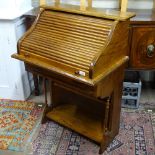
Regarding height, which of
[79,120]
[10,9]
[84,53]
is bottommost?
[79,120]

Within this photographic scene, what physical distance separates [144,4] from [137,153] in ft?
5.03

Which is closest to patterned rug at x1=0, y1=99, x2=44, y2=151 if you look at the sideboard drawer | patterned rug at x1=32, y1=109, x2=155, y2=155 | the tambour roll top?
patterned rug at x1=32, y1=109, x2=155, y2=155

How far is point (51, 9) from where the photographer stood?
6.38 feet

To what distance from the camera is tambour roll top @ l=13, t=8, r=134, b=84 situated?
159 centimetres

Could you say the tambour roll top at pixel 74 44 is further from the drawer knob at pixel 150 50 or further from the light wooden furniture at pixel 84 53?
the drawer knob at pixel 150 50

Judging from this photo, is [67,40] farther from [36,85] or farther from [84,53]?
[36,85]

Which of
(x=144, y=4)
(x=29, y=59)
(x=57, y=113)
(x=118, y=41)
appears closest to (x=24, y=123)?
(x=57, y=113)

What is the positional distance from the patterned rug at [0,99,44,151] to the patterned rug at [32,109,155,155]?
0.40 ft

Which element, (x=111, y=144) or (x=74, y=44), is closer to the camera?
(x=74, y=44)

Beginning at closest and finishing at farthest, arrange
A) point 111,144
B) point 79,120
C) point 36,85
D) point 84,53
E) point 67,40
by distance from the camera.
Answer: point 84,53
point 67,40
point 111,144
point 79,120
point 36,85

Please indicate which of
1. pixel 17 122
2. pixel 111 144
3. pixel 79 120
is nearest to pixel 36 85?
pixel 17 122

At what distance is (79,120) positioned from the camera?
2281 millimetres

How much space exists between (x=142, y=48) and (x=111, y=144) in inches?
35.1

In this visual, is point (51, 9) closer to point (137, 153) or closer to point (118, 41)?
point (118, 41)
